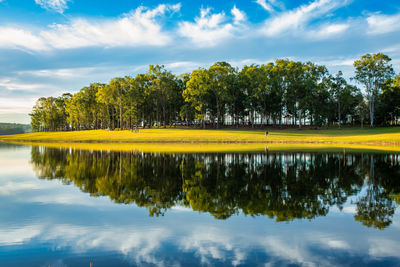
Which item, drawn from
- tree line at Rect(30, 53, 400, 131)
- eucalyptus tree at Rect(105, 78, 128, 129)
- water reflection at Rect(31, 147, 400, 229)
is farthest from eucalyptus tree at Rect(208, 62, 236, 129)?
water reflection at Rect(31, 147, 400, 229)

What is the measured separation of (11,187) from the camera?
14805 millimetres

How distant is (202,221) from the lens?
29.7 ft

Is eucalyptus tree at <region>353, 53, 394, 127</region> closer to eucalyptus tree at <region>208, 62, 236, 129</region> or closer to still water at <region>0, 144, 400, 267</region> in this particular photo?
A: eucalyptus tree at <region>208, 62, 236, 129</region>

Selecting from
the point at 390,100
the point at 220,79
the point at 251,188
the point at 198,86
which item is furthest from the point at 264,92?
the point at 251,188

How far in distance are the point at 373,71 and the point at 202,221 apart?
83.9m

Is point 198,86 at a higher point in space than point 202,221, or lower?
higher

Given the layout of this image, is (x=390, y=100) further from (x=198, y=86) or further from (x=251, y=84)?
(x=198, y=86)

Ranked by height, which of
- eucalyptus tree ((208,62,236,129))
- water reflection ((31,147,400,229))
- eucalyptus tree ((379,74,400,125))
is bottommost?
water reflection ((31,147,400,229))

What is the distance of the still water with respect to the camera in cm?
676

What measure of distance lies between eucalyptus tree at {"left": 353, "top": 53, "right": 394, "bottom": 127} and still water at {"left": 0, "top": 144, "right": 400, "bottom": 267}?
236 ft

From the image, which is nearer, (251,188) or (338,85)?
(251,188)

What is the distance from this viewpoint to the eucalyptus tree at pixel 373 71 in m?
76.8

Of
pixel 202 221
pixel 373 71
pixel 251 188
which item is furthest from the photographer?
pixel 373 71

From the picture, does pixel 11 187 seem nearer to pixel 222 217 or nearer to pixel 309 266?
pixel 222 217
